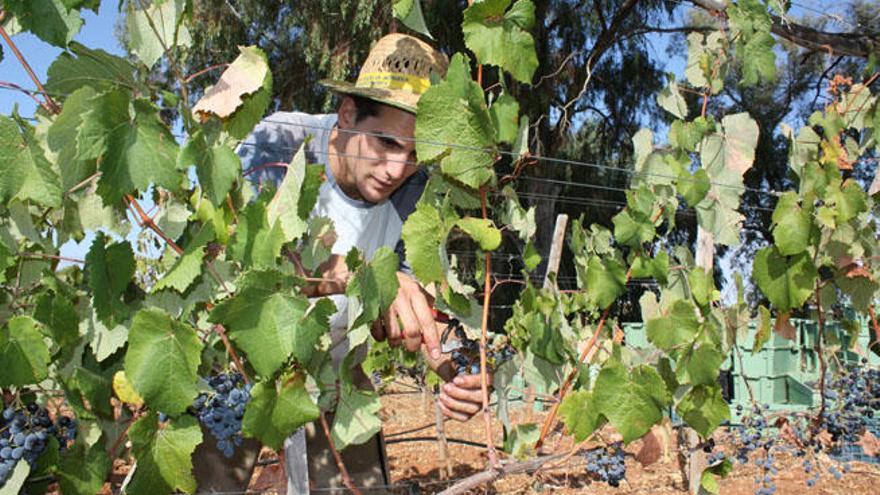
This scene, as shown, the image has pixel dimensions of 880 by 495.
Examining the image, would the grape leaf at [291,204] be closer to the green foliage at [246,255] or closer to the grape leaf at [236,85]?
the green foliage at [246,255]

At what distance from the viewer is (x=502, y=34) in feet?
4.00

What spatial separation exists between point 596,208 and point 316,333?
11.7 metres

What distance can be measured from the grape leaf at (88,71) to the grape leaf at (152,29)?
6 cm

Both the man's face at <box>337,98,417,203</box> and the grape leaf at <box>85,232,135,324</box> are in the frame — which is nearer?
the grape leaf at <box>85,232,135,324</box>

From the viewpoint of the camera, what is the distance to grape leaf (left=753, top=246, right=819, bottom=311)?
71.4 inches

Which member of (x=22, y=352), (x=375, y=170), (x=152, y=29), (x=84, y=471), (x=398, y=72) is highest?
(x=398, y=72)

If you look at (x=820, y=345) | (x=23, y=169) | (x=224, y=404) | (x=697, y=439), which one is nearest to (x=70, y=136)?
(x=23, y=169)

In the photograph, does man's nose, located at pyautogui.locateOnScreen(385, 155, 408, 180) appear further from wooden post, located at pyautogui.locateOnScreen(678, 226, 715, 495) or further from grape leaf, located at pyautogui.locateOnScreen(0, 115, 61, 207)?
wooden post, located at pyautogui.locateOnScreen(678, 226, 715, 495)

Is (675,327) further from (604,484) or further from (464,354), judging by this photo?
(604,484)

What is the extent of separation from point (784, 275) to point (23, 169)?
154cm

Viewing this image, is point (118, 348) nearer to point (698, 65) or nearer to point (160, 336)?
point (160, 336)

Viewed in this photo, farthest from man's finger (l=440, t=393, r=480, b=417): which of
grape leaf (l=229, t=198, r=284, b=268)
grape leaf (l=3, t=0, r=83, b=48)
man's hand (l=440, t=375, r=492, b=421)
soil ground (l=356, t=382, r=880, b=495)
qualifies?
soil ground (l=356, t=382, r=880, b=495)

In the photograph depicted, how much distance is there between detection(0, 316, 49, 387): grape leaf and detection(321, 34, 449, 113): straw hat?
79 centimetres

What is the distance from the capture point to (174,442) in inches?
46.2
